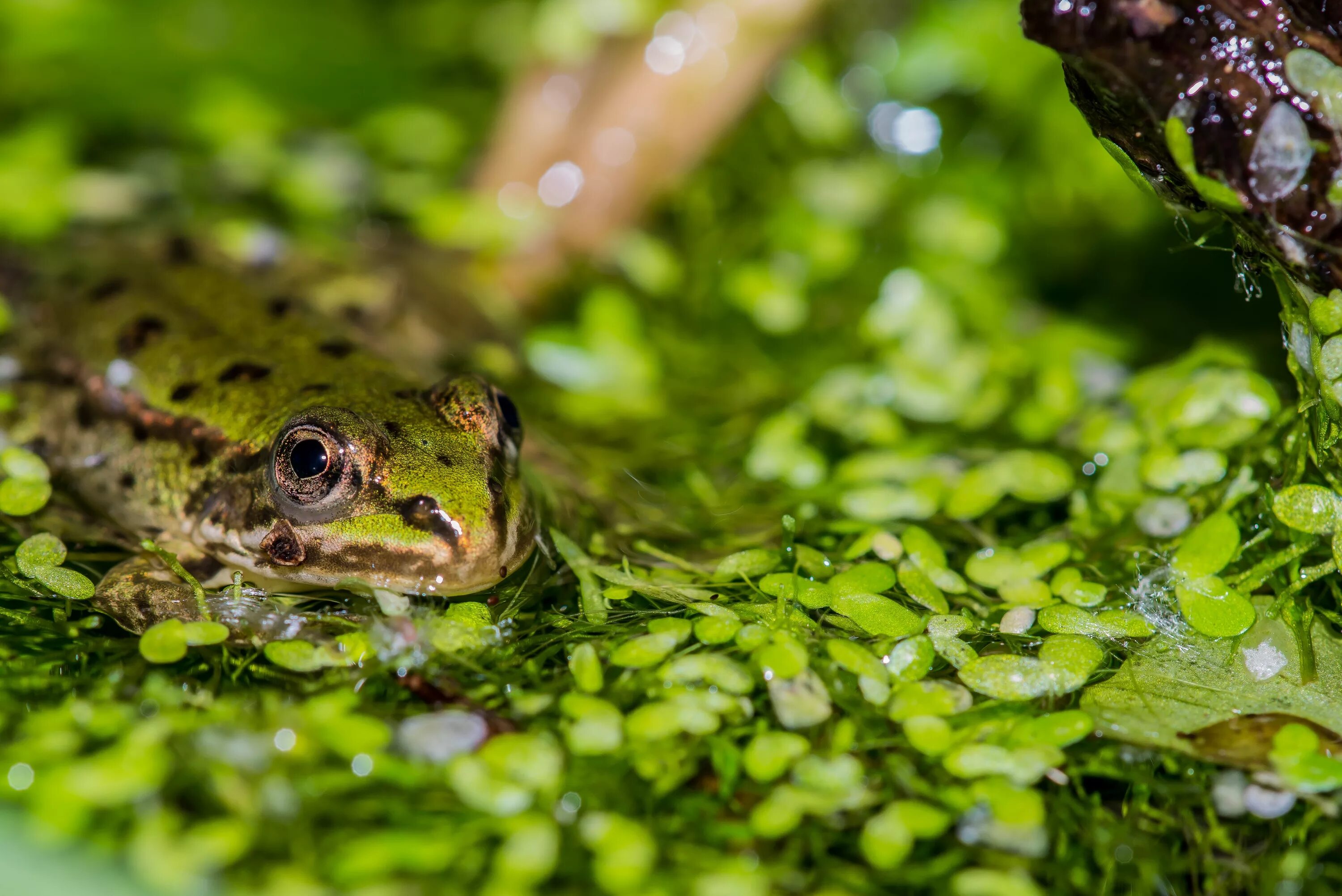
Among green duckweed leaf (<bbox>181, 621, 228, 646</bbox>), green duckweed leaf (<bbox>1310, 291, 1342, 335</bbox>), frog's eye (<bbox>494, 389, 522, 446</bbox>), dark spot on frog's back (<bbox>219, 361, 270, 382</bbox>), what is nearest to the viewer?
green duckweed leaf (<bbox>1310, 291, 1342, 335</bbox>)

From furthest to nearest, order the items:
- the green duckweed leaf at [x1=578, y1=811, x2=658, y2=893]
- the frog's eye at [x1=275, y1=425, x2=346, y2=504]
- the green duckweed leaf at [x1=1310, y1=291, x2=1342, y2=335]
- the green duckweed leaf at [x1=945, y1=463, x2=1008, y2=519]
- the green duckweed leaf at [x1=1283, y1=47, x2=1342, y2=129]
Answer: the green duckweed leaf at [x1=945, y1=463, x2=1008, y2=519], the frog's eye at [x1=275, y1=425, x2=346, y2=504], the green duckweed leaf at [x1=1310, y1=291, x2=1342, y2=335], the green duckweed leaf at [x1=1283, y1=47, x2=1342, y2=129], the green duckweed leaf at [x1=578, y1=811, x2=658, y2=893]

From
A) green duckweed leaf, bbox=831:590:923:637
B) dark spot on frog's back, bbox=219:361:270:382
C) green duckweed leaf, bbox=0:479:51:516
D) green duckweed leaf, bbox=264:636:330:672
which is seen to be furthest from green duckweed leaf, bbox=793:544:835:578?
green duckweed leaf, bbox=0:479:51:516

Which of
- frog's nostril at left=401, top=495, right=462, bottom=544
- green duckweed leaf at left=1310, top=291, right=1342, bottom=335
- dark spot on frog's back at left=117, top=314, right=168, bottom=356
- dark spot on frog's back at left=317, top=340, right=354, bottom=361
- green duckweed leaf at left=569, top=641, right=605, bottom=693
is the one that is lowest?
dark spot on frog's back at left=117, top=314, right=168, bottom=356

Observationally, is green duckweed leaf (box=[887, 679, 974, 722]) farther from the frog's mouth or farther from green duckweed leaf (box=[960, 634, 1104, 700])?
the frog's mouth

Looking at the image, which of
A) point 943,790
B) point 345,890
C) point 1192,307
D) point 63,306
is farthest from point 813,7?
point 345,890

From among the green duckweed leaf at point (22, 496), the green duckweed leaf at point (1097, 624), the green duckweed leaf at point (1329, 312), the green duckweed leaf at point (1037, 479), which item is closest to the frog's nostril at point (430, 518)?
the green duckweed leaf at point (22, 496)

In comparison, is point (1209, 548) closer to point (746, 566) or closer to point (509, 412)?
point (746, 566)

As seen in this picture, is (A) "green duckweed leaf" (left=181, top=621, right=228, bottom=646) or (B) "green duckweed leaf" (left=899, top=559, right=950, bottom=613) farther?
(B) "green duckweed leaf" (left=899, top=559, right=950, bottom=613)
